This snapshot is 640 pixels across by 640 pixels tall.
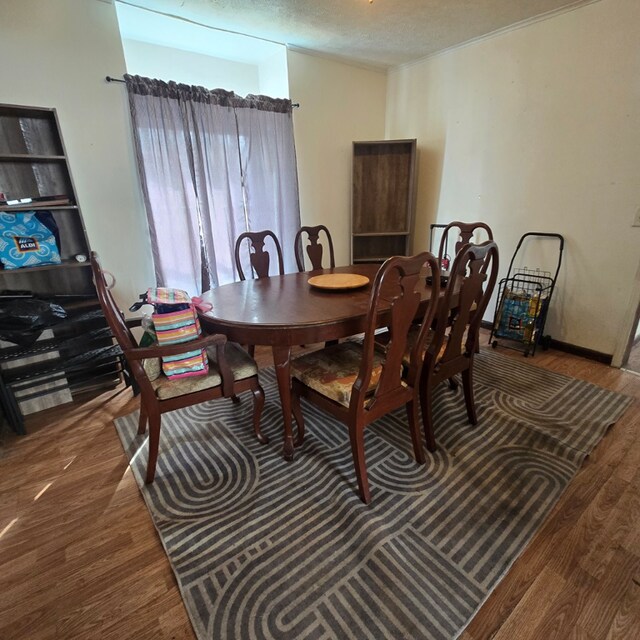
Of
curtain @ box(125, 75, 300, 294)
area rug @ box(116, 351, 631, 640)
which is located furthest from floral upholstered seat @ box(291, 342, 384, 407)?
curtain @ box(125, 75, 300, 294)

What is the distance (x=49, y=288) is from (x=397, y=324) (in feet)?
7.87

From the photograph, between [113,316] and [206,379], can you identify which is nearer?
[113,316]

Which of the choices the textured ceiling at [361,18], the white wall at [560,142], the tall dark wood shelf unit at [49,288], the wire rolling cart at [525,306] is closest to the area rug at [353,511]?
the tall dark wood shelf unit at [49,288]

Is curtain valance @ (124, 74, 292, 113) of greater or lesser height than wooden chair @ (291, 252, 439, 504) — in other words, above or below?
above

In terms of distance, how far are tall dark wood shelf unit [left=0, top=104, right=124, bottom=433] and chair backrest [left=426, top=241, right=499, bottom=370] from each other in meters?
2.13

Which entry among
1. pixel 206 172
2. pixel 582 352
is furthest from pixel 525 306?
pixel 206 172

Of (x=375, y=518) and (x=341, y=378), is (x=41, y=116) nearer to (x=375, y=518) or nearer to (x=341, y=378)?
(x=341, y=378)

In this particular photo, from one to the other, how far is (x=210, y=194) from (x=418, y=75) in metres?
2.42

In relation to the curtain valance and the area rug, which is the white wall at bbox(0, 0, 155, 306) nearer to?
the curtain valance

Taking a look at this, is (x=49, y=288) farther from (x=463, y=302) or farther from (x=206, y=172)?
(x=463, y=302)

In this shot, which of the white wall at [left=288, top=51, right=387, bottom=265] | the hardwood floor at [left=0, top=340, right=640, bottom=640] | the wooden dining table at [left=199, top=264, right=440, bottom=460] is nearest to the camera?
the hardwood floor at [left=0, top=340, right=640, bottom=640]

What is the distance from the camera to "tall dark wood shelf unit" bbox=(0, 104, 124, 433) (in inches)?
79.7

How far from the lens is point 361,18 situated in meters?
2.49

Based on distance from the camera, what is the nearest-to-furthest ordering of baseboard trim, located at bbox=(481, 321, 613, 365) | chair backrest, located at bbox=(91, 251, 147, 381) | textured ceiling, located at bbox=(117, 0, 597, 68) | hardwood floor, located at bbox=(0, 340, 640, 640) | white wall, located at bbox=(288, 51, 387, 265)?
hardwood floor, located at bbox=(0, 340, 640, 640) < chair backrest, located at bbox=(91, 251, 147, 381) < textured ceiling, located at bbox=(117, 0, 597, 68) < baseboard trim, located at bbox=(481, 321, 613, 365) < white wall, located at bbox=(288, 51, 387, 265)
